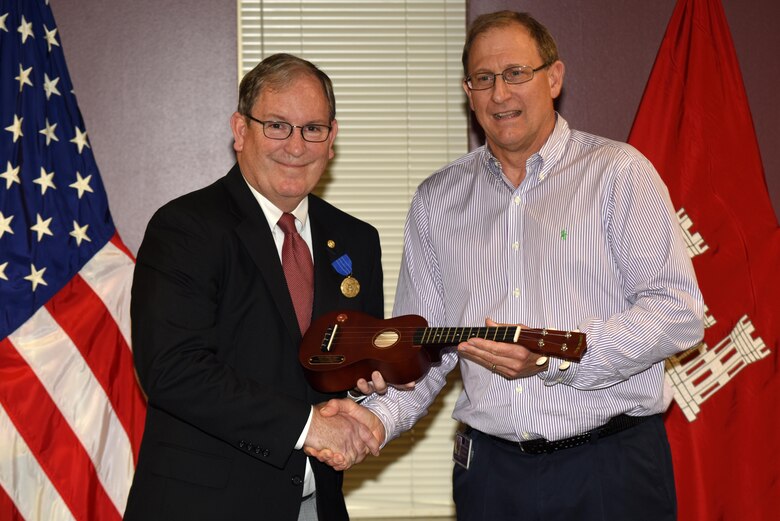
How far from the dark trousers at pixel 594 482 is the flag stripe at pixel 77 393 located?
1827 millimetres

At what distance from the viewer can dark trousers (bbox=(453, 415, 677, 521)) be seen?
253 centimetres

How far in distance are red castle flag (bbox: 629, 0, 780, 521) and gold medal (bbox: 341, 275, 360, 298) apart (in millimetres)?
1810

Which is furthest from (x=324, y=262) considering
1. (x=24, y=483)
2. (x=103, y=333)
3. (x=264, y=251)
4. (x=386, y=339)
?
(x=24, y=483)

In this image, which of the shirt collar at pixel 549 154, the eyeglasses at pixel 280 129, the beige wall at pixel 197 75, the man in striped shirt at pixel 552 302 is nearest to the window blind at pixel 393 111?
the beige wall at pixel 197 75

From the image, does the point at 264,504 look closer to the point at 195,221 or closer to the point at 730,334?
the point at 195,221

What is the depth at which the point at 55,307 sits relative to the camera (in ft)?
12.2

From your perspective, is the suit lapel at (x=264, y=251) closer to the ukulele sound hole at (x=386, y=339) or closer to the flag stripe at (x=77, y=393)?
the ukulele sound hole at (x=386, y=339)

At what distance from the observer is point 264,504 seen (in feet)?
7.94

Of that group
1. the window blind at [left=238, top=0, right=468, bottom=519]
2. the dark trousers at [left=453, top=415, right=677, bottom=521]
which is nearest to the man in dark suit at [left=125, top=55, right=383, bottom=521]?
the dark trousers at [left=453, top=415, right=677, bottom=521]

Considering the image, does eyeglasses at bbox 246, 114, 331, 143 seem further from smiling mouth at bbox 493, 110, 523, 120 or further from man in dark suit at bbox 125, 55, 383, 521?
smiling mouth at bbox 493, 110, 523, 120

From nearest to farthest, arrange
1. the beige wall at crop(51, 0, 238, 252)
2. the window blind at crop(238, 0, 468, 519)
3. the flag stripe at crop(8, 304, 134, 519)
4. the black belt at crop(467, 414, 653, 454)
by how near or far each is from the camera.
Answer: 1. the black belt at crop(467, 414, 653, 454)
2. the flag stripe at crop(8, 304, 134, 519)
3. the beige wall at crop(51, 0, 238, 252)
4. the window blind at crop(238, 0, 468, 519)

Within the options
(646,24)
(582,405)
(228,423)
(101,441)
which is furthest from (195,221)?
(646,24)

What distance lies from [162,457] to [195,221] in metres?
0.69

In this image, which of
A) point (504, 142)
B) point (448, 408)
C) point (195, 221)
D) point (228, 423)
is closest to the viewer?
point (228, 423)
